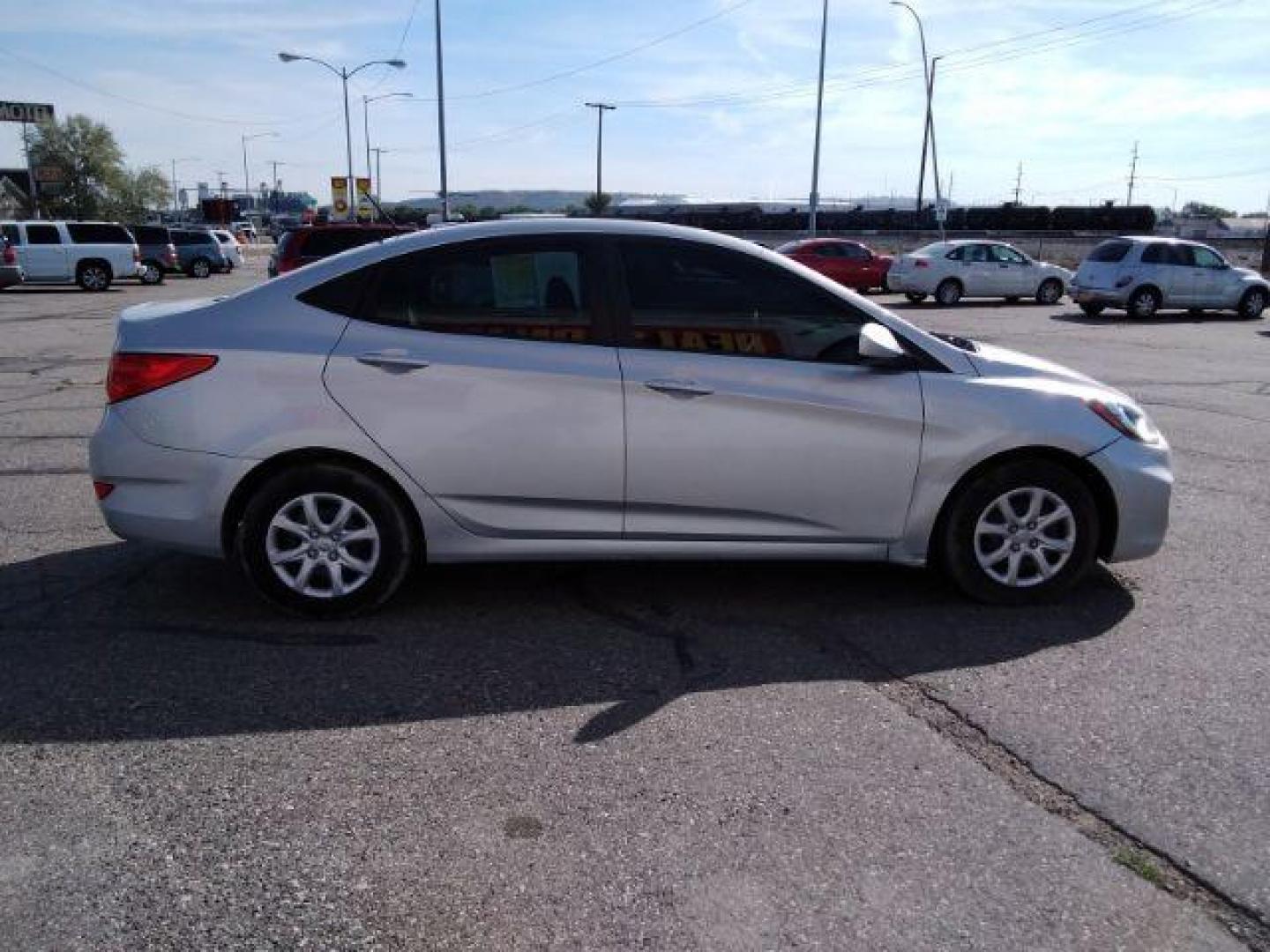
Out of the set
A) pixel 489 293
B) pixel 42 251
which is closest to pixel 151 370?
pixel 489 293

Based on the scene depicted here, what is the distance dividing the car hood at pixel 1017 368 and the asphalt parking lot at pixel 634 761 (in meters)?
1.07

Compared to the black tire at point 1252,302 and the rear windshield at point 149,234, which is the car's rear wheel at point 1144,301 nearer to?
the black tire at point 1252,302

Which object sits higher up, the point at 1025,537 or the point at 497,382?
the point at 497,382

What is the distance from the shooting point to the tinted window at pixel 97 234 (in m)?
27.6

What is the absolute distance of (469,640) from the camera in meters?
4.36

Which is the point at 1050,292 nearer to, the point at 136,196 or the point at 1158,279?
the point at 1158,279

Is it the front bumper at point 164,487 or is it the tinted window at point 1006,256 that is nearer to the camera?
the front bumper at point 164,487

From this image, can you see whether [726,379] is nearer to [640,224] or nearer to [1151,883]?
[640,224]

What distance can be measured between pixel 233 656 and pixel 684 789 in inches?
79.6

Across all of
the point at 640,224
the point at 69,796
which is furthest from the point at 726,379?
the point at 69,796

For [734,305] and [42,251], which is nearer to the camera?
[734,305]

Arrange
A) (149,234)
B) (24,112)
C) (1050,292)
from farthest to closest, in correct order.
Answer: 1. (24,112)
2. (149,234)
3. (1050,292)

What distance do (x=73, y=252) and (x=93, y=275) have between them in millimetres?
755

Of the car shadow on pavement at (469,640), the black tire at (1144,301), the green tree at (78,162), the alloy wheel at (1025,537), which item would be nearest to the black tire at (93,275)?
the black tire at (1144,301)
